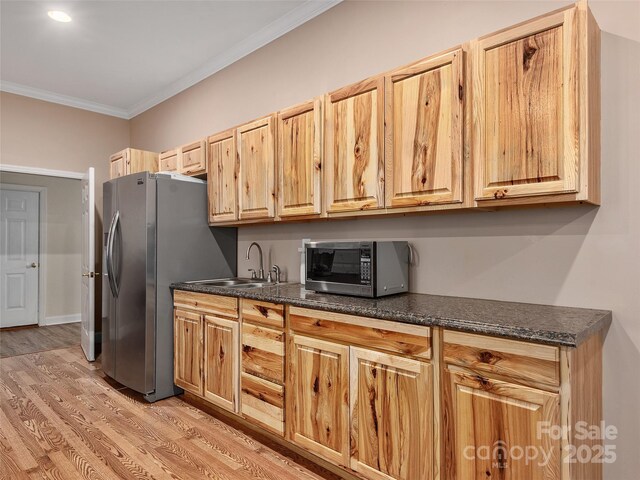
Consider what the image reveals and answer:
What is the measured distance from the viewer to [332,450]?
206 cm

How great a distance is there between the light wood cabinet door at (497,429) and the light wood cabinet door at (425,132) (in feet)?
2.83

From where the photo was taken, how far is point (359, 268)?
2.20 metres

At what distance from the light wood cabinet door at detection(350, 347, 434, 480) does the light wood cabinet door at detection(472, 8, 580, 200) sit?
2.87ft

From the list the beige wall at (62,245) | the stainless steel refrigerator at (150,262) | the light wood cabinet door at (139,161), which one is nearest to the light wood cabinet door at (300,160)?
the stainless steel refrigerator at (150,262)

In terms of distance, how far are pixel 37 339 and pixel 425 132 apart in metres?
5.63

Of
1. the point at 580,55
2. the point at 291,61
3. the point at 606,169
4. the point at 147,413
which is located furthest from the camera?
the point at 291,61

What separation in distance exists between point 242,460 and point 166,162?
2934 mm

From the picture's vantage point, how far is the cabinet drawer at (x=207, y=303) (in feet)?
8.91

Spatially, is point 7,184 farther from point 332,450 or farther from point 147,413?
point 332,450

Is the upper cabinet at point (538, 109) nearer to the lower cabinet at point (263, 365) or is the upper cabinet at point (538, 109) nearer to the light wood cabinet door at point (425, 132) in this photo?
the light wood cabinet door at point (425, 132)

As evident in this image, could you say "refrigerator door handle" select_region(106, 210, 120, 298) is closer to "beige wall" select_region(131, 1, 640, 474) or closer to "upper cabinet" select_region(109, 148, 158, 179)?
"upper cabinet" select_region(109, 148, 158, 179)

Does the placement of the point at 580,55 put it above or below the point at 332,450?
above

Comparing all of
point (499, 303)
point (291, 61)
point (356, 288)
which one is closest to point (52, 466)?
point (356, 288)

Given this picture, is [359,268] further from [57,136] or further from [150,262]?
[57,136]
